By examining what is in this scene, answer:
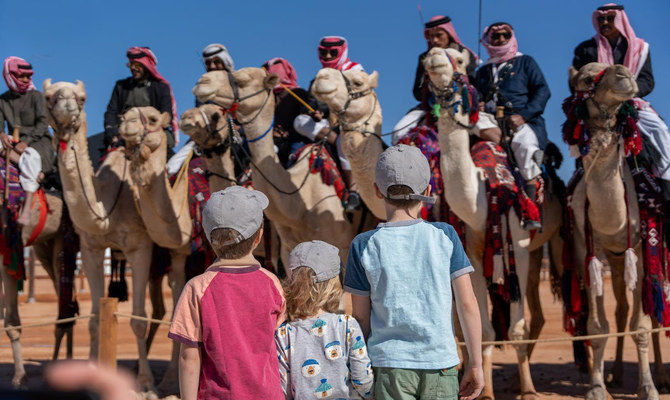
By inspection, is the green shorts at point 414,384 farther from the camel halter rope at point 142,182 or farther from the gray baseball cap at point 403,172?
the camel halter rope at point 142,182

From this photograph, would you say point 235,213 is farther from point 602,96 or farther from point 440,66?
point 602,96

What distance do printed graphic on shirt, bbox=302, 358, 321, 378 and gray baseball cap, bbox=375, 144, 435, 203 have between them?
0.72 m

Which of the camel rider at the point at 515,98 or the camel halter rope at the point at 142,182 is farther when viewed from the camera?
the camel halter rope at the point at 142,182

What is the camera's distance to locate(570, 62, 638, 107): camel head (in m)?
6.83

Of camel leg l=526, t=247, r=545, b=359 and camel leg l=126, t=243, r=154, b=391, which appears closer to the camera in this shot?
camel leg l=126, t=243, r=154, b=391

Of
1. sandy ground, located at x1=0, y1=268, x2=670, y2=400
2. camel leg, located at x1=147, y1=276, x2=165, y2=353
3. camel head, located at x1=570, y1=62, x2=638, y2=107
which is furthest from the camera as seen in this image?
camel leg, located at x1=147, y1=276, x2=165, y2=353

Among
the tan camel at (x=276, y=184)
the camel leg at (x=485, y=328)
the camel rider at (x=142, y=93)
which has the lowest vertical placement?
the camel leg at (x=485, y=328)

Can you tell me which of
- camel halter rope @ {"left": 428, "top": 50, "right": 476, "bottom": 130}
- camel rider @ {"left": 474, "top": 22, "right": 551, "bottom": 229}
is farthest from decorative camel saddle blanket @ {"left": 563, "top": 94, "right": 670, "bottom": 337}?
camel halter rope @ {"left": 428, "top": 50, "right": 476, "bottom": 130}

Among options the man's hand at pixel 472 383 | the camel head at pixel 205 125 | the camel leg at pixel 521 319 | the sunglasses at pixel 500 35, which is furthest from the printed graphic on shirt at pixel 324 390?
the sunglasses at pixel 500 35

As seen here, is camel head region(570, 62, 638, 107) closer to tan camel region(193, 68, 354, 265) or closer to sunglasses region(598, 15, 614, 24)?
sunglasses region(598, 15, 614, 24)

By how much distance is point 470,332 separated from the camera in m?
3.19

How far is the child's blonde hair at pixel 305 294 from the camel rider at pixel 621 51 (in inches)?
209

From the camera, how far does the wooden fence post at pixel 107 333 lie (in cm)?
686

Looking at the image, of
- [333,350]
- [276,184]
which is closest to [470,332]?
[333,350]
